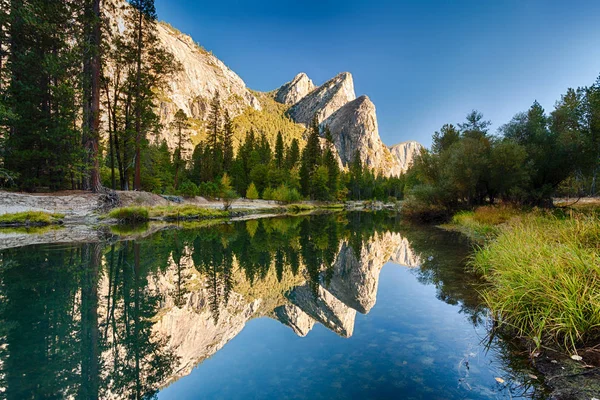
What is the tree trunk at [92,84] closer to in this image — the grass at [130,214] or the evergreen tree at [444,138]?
the grass at [130,214]

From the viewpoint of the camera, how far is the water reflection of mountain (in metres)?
3.24

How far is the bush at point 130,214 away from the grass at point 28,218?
293 cm

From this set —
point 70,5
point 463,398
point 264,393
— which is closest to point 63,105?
point 70,5

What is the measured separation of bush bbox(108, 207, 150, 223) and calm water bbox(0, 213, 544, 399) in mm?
9542

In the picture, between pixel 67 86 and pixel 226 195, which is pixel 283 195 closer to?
pixel 226 195

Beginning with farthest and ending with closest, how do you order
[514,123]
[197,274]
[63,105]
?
[514,123] < [63,105] < [197,274]

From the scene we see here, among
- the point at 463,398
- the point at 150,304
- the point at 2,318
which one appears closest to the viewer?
the point at 463,398

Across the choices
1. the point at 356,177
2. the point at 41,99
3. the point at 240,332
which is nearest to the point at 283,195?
the point at 41,99

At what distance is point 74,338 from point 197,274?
144 inches

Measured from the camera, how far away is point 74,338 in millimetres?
3881

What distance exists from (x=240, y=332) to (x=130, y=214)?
1704 centimetres

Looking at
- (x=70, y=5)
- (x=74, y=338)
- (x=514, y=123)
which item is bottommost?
(x=74, y=338)

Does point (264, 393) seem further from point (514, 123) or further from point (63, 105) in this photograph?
point (514, 123)

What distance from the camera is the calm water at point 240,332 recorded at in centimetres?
308
